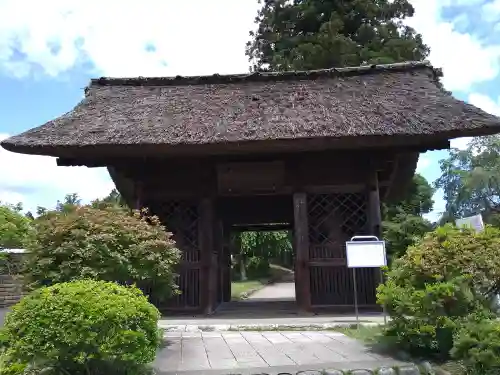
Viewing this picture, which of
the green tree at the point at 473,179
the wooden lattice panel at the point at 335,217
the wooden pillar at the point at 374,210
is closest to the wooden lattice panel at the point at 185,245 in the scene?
the wooden lattice panel at the point at 335,217

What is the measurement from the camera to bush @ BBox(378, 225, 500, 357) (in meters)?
4.82

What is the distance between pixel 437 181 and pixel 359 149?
39.0 meters

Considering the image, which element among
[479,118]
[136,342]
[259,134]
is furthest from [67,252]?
[479,118]

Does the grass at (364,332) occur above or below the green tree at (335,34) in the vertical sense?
below

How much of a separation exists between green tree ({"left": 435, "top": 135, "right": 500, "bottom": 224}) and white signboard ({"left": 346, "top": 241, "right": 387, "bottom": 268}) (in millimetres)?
27083

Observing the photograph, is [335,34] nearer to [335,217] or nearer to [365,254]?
[335,217]

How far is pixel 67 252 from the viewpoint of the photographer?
5.34 metres

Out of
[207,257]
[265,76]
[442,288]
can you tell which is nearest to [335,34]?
[265,76]

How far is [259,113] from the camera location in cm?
920

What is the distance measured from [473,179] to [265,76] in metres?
29.1

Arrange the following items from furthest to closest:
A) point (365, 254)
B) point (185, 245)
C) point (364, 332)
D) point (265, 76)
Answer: point (265, 76)
point (185, 245)
point (365, 254)
point (364, 332)

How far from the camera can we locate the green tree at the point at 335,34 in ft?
66.9

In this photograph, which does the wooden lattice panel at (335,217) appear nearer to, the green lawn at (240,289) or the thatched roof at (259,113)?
the thatched roof at (259,113)

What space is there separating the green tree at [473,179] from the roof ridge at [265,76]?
23529 millimetres
